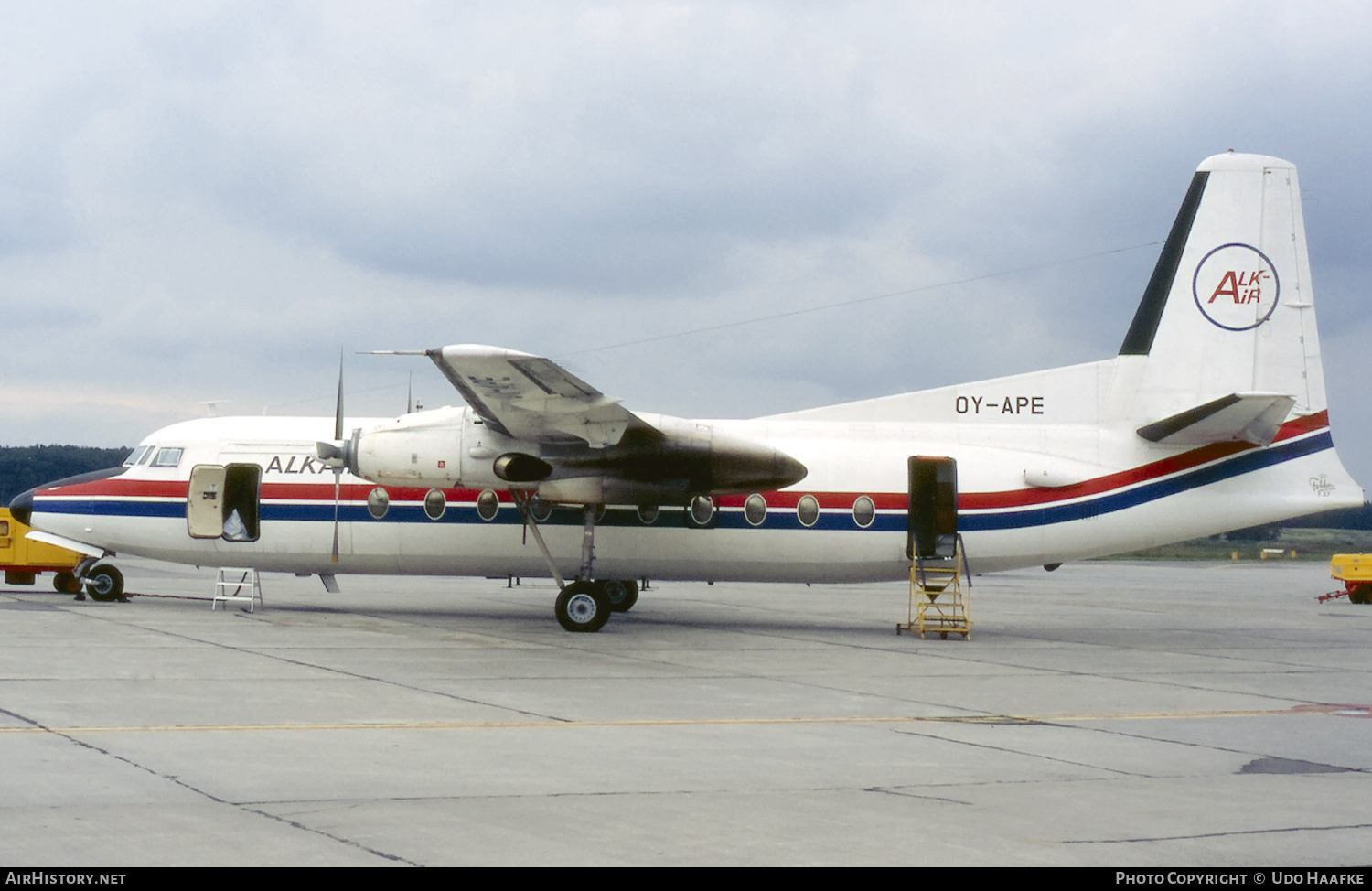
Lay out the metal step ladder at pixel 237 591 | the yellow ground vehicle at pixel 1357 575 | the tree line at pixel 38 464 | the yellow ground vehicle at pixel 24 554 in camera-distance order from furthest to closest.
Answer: the tree line at pixel 38 464
the yellow ground vehicle at pixel 1357 575
the yellow ground vehicle at pixel 24 554
the metal step ladder at pixel 237 591

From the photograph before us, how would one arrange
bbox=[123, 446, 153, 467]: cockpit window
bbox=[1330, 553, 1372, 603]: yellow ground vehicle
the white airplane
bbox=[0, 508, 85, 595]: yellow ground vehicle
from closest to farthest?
the white airplane
bbox=[123, 446, 153, 467]: cockpit window
bbox=[0, 508, 85, 595]: yellow ground vehicle
bbox=[1330, 553, 1372, 603]: yellow ground vehicle

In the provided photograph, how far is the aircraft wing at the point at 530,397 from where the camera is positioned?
15.9 metres

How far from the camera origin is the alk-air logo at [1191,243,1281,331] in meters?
19.8

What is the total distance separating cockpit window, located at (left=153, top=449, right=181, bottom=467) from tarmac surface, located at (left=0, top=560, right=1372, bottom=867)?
2570 millimetres

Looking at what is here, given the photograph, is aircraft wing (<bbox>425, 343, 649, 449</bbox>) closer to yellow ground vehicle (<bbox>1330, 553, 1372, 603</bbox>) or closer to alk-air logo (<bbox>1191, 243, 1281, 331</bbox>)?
alk-air logo (<bbox>1191, 243, 1281, 331</bbox>)

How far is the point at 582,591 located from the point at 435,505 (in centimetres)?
295

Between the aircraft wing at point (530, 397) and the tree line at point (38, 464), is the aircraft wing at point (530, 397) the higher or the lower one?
the lower one

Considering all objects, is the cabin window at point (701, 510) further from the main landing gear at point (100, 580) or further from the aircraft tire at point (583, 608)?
the main landing gear at point (100, 580)

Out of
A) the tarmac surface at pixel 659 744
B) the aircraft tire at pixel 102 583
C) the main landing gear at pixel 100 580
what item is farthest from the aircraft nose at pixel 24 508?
the tarmac surface at pixel 659 744

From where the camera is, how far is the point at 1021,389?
2047cm

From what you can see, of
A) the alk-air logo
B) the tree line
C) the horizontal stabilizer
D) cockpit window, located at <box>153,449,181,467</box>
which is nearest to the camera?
the horizontal stabilizer

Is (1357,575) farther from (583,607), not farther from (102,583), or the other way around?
(102,583)

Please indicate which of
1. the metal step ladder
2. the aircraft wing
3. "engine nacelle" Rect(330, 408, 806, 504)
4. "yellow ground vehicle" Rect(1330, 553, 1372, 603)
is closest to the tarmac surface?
the metal step ladder

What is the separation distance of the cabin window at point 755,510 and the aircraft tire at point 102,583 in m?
11.1
